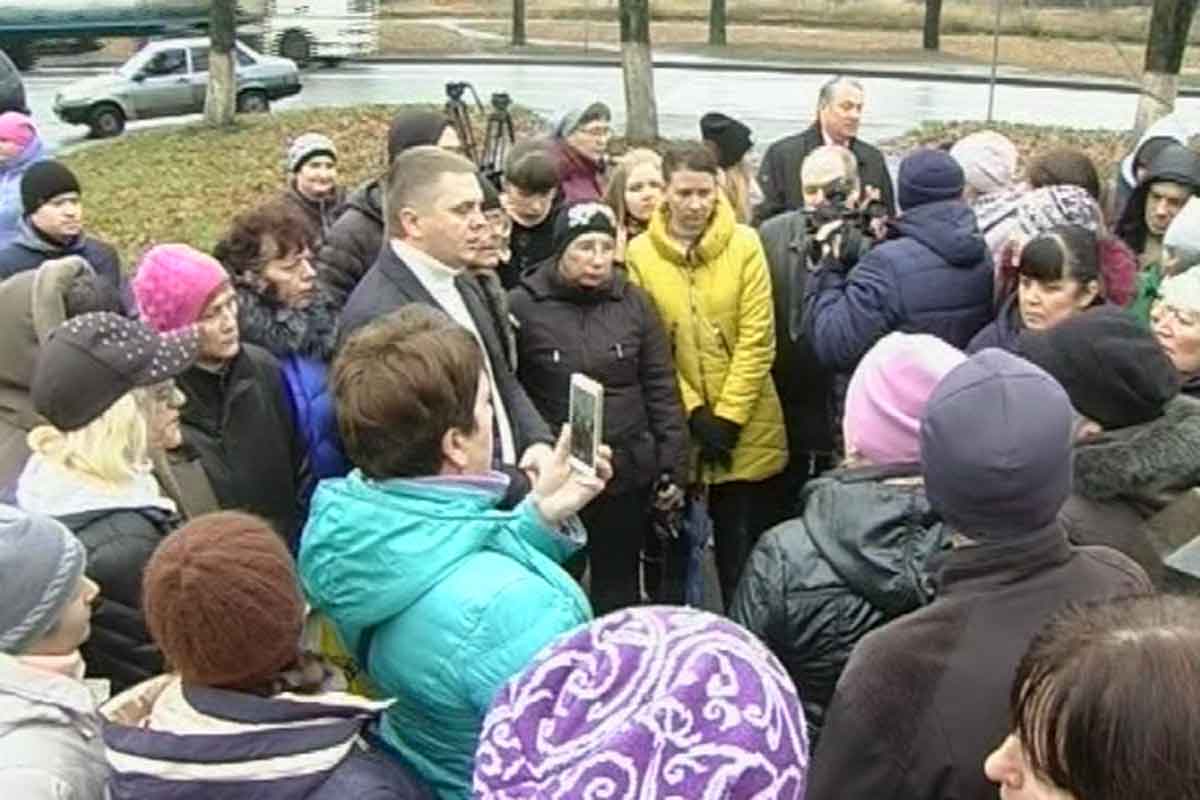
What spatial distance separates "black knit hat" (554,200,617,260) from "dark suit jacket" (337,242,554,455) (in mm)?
456

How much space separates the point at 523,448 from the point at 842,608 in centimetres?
172

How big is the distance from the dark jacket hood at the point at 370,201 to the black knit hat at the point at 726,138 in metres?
1.48

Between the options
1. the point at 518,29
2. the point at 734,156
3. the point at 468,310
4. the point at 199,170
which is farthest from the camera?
the point at 518,29

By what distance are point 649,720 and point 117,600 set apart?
177 cm

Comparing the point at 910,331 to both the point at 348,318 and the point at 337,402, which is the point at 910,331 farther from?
the point at 337,402

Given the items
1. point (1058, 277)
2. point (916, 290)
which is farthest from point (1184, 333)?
point (916, 290)

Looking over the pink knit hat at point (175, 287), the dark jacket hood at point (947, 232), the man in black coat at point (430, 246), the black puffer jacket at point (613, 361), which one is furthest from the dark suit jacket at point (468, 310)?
the dark jacket hood at point (947, 232)

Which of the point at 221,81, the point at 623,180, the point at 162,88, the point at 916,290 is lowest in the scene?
the point at 162,88

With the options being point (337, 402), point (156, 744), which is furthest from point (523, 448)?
point (156, 744)

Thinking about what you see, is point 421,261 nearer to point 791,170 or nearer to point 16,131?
point 791,170

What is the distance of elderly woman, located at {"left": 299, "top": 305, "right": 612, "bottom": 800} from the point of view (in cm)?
271

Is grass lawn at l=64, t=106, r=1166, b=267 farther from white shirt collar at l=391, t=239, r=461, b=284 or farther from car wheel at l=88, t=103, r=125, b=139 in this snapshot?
white shirt collar at l=391, t=239, r=461, b=284

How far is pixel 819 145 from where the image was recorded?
735 centimetres

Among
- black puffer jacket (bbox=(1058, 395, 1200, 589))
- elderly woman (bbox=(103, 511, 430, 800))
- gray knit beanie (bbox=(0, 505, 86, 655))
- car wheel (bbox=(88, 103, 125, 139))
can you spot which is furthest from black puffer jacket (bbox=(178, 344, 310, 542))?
car wheel (bbox=(88, 103, 125, 139))
